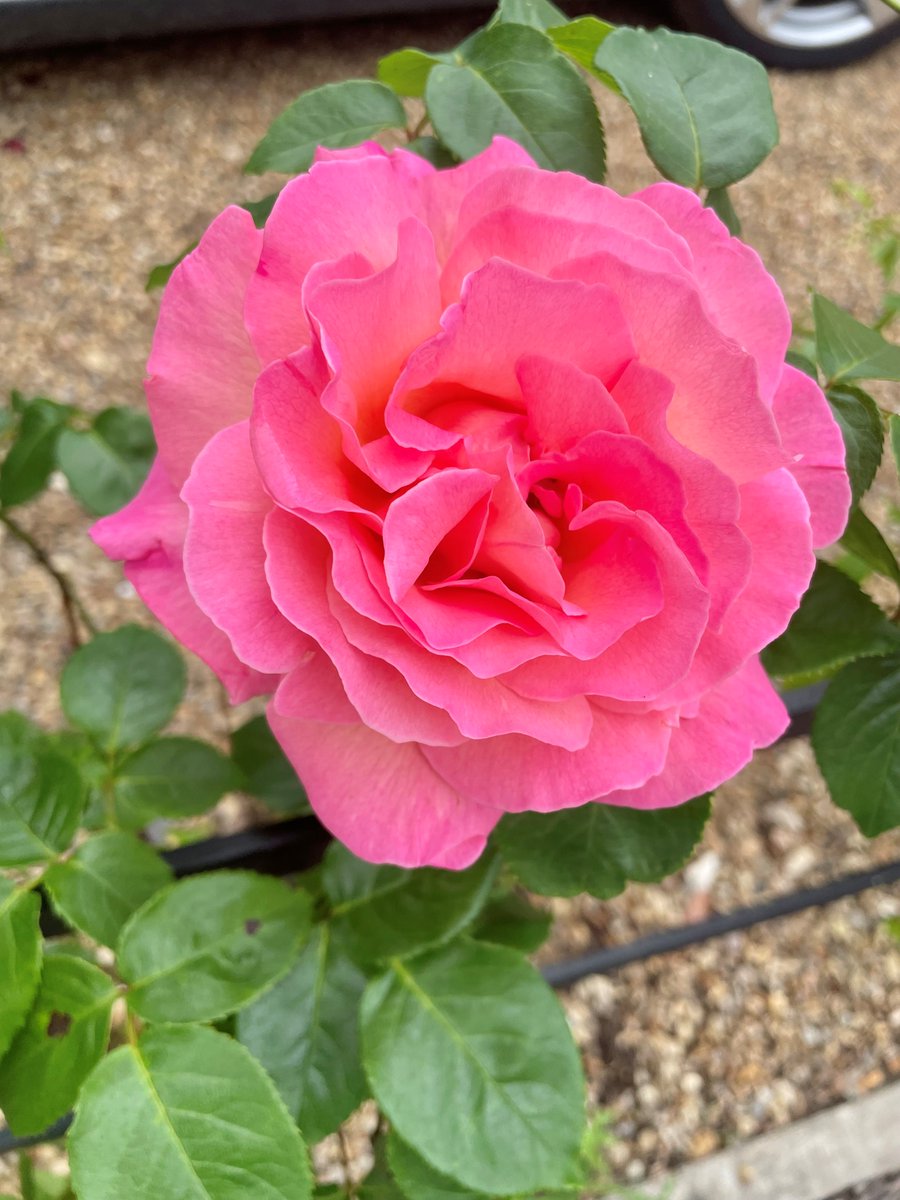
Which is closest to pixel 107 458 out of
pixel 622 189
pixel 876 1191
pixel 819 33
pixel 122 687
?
pixel 122 687

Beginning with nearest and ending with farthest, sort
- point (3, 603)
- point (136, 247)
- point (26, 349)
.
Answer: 1. point (3, 603)
2. point (26, 349)
3. point (136, 247)

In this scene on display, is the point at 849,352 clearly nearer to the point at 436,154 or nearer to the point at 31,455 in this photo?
the point at 436,154

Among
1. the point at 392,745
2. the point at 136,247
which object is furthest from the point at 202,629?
the point at 136,247

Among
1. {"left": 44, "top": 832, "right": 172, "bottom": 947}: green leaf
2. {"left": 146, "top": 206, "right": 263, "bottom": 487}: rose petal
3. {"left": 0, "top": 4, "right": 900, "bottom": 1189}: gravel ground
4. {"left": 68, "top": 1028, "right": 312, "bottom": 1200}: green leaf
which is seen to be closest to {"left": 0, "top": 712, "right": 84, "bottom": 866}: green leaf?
{"left": 44, "top": 832, "right": 172, "bottom": 947}: green leaf

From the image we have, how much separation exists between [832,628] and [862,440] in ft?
0.36

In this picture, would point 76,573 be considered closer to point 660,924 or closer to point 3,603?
point 3,603

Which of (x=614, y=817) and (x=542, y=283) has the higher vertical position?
(x=542, y=283)

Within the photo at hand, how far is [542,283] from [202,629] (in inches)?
7.3

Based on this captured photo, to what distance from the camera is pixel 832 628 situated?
0.52m

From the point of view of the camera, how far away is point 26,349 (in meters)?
1.71

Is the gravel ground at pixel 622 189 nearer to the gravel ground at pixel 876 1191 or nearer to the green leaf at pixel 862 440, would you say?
the gravel ground at pixel 876 1191

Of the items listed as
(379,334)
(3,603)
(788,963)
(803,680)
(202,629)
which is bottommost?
(788,963)

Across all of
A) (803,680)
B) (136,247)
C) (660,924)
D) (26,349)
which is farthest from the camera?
(136,247)

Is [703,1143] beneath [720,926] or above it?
beneath
